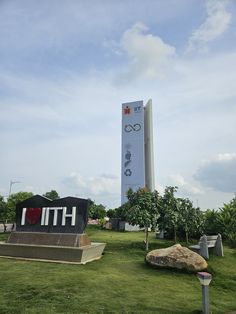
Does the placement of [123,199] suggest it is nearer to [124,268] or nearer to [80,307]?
[124,268]

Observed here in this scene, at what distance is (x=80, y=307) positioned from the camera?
6.25 metres

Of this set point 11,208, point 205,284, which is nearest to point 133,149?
point 11,208

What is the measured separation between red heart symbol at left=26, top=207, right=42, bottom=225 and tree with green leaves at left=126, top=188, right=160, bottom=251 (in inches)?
178

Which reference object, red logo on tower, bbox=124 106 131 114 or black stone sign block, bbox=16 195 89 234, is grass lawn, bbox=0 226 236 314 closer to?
black stone sign block, bbox=16 195 89 234

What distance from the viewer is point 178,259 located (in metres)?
10.1

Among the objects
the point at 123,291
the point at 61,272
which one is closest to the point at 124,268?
the point at 61,272

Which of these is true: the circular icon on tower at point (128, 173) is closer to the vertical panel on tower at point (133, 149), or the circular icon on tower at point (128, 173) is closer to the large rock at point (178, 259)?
the vertical panel on tower at point (133, 149)

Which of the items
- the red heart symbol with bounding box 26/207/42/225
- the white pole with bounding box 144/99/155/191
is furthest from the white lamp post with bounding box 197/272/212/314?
the white pole with bounding box 144/99/155/191

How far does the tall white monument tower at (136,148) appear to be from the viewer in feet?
168

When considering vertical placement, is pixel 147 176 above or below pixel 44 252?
above

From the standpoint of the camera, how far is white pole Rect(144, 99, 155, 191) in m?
52.9

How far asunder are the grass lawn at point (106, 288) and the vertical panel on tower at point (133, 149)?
39.3 metres

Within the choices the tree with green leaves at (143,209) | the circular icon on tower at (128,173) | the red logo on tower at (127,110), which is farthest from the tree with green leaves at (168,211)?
the red logo on tower at (127,110)

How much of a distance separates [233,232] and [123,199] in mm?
34390
